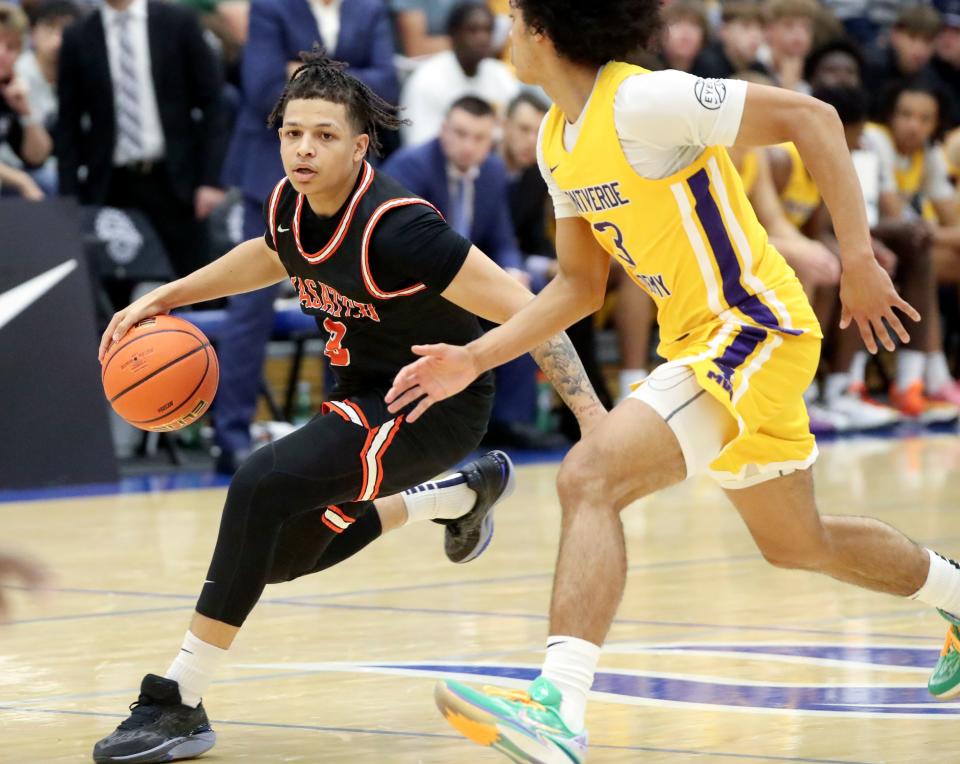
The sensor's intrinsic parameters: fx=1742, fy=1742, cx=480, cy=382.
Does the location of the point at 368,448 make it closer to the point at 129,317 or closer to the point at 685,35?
the point at 129,317

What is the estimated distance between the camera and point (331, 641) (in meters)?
5.43

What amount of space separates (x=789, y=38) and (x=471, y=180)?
378 cm

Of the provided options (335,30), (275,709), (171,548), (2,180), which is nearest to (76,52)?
(2,180)

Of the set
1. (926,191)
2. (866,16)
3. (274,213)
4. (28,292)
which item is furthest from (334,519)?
(866,16)

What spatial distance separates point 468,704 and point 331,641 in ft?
6.63

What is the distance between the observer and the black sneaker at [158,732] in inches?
158

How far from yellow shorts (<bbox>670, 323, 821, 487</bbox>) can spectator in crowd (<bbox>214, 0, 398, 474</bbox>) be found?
18.0 ft

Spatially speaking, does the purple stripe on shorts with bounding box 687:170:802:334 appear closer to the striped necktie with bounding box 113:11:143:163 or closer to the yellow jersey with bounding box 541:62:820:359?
the yellow jersey with bounding box 541:62:820:359

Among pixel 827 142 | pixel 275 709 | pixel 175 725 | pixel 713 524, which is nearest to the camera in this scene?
pixel 827 142

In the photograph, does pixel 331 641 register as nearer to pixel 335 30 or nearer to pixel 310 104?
pixel 310 104

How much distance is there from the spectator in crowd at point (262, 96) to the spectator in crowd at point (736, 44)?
354 cm

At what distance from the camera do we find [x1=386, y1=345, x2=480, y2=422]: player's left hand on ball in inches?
150

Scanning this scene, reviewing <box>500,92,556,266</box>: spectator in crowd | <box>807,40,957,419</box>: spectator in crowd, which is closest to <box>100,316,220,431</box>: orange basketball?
<box>500,92,556,266</box>: spectator in crowd

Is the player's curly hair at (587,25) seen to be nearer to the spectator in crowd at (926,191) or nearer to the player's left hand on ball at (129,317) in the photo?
the player's left hand on ball at (129,317)
